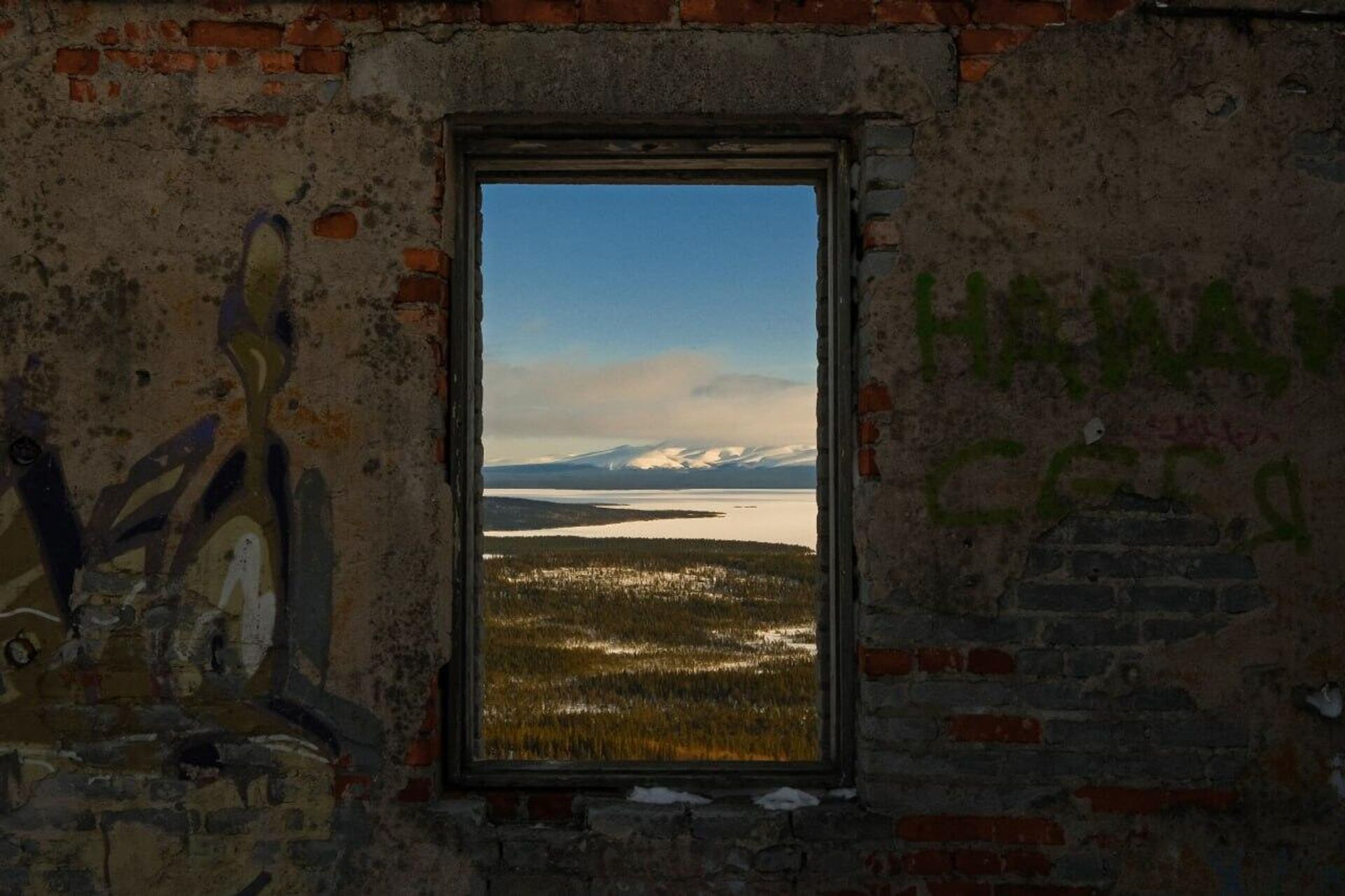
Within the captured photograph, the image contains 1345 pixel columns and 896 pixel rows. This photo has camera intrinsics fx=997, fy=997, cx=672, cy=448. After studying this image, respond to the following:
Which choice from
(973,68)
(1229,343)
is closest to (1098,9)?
(973,68)

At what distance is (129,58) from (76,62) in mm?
136

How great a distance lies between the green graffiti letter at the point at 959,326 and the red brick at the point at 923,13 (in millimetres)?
656

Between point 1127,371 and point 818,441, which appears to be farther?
point 818,441

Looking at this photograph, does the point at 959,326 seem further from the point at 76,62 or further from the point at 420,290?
the point at 76,62

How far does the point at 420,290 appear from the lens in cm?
258

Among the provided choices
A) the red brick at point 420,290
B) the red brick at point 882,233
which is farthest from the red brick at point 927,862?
the red brick at point 420,290

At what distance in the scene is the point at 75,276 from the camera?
8.44 ft

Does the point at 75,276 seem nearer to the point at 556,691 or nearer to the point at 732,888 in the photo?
the point at 732,888

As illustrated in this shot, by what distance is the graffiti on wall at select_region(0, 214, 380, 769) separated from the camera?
8.34ft

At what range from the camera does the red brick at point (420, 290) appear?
2.57 m

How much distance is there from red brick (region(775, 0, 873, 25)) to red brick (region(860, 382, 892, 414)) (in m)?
0.94

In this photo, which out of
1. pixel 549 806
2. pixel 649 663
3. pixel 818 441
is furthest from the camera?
pixel 649 663

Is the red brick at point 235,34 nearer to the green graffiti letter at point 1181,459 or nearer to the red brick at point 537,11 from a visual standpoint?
the red brick at point 537,11

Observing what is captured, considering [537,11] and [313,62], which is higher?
[537,11]
